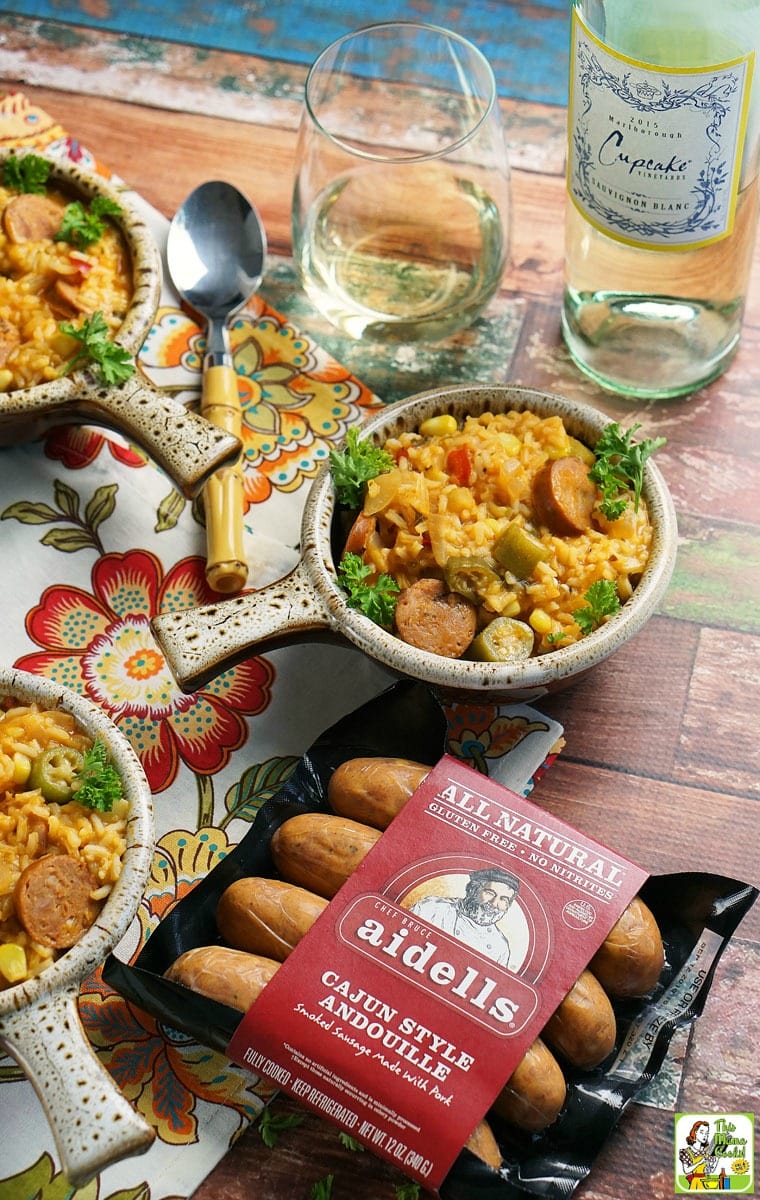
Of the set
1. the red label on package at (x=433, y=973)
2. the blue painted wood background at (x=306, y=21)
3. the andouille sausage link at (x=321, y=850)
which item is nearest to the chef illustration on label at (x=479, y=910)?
the red label on package at (x=433, y=973)

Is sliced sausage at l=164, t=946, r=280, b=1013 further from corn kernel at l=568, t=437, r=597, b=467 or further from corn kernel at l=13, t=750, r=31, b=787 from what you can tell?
corn kernel at l=568, t=437, r=597, b=467

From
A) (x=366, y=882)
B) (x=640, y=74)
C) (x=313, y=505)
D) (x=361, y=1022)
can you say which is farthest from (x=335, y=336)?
(x=361, y=1022)

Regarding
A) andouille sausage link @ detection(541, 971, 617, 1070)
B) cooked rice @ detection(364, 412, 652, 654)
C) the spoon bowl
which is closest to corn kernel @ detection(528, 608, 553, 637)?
cooked rice @ detection(364, 412, 652, 654)

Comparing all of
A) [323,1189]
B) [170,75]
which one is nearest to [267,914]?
[323,1189]

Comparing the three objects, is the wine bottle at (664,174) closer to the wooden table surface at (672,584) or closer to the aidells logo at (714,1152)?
the wooden table surface at (672,584)

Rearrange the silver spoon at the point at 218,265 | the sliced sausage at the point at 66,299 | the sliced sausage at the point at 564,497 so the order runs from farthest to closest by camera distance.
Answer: the silver spoon at the point at 218,265 → the sliced sausage at the point at 66,299 → the sliced sausage at the point at 564,497
